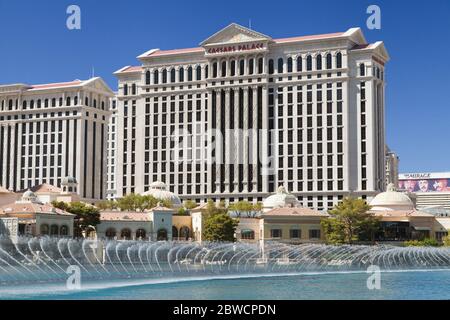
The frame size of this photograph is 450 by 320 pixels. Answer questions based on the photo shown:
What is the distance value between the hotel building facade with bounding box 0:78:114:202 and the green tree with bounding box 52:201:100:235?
43.3 m

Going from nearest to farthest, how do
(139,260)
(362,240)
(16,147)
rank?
(139,260)
(362,240)
(16,147)

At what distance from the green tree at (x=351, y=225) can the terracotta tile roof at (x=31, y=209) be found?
32.7 m

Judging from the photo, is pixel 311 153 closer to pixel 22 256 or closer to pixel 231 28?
pixel 231 28

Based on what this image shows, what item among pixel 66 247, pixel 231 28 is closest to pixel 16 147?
pixel 231 28

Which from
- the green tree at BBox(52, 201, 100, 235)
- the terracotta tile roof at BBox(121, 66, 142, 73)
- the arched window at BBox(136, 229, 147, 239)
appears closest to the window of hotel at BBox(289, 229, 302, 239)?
the arched window at BBox(136, 229, 147, 239)

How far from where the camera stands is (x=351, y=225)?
321 ft

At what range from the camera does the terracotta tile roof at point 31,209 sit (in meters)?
89.2

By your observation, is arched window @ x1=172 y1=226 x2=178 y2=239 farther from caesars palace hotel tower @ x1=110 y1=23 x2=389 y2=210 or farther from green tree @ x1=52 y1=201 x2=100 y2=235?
caesars palace hotel tower @ x1=110 y1=23 x2=389 y2=210

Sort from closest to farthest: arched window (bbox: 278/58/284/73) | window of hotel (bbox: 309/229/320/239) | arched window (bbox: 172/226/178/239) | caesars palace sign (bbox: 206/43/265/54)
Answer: window of hotel (bbox: 309/229/320/239) < arched window (bbox: 172/226/178/239) < caesars palace sign (bbox: 206/43/265/54) < arched window (bbox: 278/58/284/73)

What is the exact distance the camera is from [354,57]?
126 m

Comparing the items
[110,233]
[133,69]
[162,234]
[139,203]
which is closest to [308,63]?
[133,69]

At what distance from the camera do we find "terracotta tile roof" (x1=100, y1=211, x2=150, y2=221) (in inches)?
3962

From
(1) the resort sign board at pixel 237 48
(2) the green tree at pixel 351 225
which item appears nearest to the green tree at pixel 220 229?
(2) the green tree at pixel 351 225
